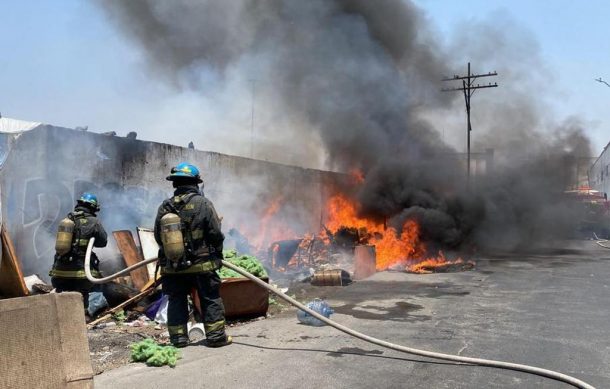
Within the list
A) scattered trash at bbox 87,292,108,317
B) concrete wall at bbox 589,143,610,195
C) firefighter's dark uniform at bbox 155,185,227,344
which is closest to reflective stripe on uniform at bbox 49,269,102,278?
scattered trash at bbox 87,292,108,317

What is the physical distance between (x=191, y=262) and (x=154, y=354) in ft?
2.78

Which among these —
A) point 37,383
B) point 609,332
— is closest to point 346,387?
point 37,383

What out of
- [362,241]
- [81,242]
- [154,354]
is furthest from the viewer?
[362,241]

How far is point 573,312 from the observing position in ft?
20.6

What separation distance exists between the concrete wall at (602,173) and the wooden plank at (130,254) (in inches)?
1214

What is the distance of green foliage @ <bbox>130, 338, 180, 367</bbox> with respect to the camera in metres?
3.97

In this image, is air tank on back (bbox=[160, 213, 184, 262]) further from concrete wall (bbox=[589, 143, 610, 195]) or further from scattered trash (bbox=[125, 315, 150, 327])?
concrete wall (bbox=[589, 143, 610, 195])

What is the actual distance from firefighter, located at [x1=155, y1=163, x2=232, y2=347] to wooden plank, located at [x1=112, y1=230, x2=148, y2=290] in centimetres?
273

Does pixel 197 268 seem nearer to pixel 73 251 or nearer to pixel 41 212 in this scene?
pixel 73 251

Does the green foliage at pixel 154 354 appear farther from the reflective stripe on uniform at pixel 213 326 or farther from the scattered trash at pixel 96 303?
the scattered trash at pixel 96 303

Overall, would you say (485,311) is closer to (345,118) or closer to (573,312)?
(573,312)

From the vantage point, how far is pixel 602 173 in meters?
32.5

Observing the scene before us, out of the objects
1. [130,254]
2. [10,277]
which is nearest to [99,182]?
[130,254]

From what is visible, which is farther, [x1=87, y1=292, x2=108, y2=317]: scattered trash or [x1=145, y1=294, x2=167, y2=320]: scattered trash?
[x1=145, y1=294, x2=167, y2=320]: scattered trash
